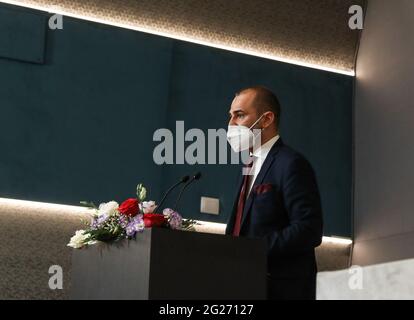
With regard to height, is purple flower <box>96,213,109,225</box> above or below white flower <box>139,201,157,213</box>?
below

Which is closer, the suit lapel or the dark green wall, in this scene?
the suit lapel

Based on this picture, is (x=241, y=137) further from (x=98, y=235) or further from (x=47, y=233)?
(x=47, y=233)

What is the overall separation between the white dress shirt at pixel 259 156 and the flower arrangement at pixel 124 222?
444mm

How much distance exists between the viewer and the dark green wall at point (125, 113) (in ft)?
13.6

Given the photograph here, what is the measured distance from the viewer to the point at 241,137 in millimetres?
2824

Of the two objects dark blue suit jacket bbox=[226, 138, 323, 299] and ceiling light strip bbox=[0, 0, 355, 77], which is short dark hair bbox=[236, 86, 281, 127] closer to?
dark blue suit jacket bbox=[226, 138, 323, 299]

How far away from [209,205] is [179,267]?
2505 millimetres

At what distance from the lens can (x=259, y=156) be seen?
2.81 meters

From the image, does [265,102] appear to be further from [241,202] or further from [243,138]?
[241,202]

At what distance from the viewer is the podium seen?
2.04 meters

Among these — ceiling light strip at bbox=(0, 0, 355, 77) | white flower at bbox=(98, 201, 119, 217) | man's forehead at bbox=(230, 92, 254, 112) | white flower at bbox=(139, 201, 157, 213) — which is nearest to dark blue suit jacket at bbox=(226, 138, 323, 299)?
man's forehead at bbox=(230, 92, 254, 112)

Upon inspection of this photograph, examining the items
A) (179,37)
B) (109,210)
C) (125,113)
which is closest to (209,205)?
(125,113)

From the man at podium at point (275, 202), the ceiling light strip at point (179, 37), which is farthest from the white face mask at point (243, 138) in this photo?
the ceiling light strip at point (179, 37)
